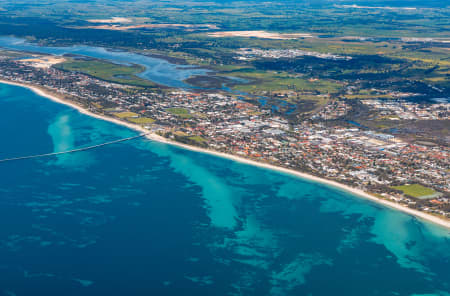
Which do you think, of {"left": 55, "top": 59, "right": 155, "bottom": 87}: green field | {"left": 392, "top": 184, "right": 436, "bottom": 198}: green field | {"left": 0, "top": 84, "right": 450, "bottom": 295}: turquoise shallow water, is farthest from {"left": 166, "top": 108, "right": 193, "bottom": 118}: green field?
{"left": 392, "top": 184, "right": 436, "bottom": 198}: green field

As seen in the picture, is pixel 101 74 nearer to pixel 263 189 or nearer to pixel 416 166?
pixel 263 189

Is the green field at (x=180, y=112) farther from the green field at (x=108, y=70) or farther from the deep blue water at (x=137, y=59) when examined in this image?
the green field at (x=108, y=70)

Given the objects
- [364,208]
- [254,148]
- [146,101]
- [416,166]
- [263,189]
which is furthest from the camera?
Answer: [146,101]

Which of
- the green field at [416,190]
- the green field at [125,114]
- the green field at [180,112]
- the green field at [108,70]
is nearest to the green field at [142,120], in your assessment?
the green field at [125,114]

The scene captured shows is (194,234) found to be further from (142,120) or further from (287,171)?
(142,120)

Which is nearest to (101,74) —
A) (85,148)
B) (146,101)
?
(146,101)

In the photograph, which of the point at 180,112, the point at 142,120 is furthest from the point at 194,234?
the point at 180,112

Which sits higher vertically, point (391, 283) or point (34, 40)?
point (34, 40)
